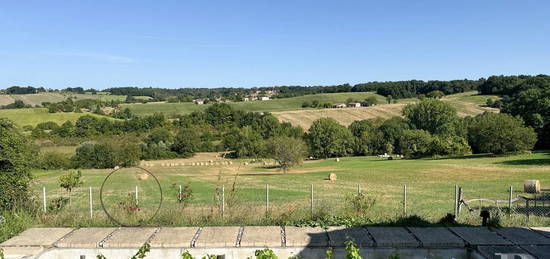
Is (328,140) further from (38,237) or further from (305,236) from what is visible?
(38,237)

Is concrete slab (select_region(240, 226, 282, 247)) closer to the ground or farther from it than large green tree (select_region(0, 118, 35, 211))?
closer to the ground

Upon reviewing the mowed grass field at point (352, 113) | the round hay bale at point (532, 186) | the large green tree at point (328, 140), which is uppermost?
the mowed grass field at point (352, 113)

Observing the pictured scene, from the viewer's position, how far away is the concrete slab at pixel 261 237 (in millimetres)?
6824

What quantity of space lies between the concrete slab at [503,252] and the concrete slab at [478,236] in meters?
0.15

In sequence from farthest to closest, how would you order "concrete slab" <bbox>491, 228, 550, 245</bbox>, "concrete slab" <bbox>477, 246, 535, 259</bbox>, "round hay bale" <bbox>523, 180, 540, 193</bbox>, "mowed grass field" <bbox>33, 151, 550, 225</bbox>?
"round hay bale" <bbox>523, 180, 540, 193</bbox> < "mowed grass field" <bbox>33, 151, 550, 225</bbox> < "concrete slab" <bbox>491, 228, 550, 245</bbox> < "concrete slab" <bbox>477, 246, 535, 259</bbox>

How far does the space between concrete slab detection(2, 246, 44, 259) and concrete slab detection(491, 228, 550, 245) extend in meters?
7.81

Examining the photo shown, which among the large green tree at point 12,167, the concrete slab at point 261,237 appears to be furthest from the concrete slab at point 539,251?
the large green tree at point 12,167

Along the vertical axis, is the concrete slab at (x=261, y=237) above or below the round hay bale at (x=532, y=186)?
above

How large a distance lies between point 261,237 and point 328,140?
70.3 m

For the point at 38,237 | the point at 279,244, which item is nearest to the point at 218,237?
the point at 279,244

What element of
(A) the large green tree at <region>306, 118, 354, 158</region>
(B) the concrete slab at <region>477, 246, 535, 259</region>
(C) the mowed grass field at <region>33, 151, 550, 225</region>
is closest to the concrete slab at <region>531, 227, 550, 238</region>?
(C) the mowed grass field at <region>33, 151, 550, 225</region>

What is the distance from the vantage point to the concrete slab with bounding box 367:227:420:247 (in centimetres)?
673

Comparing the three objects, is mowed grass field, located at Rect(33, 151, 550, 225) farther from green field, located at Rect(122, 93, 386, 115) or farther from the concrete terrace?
green field, located at Rect(122, 93, 386, 115)

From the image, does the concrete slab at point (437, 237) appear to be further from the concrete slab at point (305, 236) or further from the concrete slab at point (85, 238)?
the concrete slab at point (85, 238)
